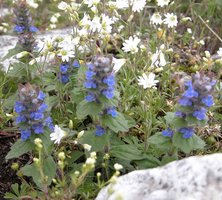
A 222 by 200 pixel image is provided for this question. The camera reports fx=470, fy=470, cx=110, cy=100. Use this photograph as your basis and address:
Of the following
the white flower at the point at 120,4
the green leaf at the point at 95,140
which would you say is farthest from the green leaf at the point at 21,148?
the white flower at the point at 120,4

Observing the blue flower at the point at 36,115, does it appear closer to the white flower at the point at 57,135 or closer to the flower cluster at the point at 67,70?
the white flower at the point at 57,135

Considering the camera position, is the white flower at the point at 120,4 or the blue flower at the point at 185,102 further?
the white flower at the point at 120,4

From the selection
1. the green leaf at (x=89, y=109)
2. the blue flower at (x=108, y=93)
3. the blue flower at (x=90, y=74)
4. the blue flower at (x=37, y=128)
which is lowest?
the blue flower at (x=37, y=128)

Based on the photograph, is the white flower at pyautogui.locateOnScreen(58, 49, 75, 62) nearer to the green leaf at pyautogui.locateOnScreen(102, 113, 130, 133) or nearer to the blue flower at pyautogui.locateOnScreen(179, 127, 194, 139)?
the green leaf at pyautogui.locateOnScreen(102, 113, 130, 133)

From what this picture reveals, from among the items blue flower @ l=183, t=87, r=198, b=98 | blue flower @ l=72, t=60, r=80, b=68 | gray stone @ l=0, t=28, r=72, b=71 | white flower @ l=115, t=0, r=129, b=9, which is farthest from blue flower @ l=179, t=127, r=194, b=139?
gray stone @ l=0, t=28, r=72, b=71

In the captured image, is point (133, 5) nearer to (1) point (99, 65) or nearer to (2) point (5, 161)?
(1) point (99, 65)

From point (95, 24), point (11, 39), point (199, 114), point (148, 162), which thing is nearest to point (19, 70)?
point (95, 24)

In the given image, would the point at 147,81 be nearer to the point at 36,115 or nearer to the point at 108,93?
the point at 108,93

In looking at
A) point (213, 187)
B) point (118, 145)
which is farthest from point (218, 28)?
point (213, 187)
